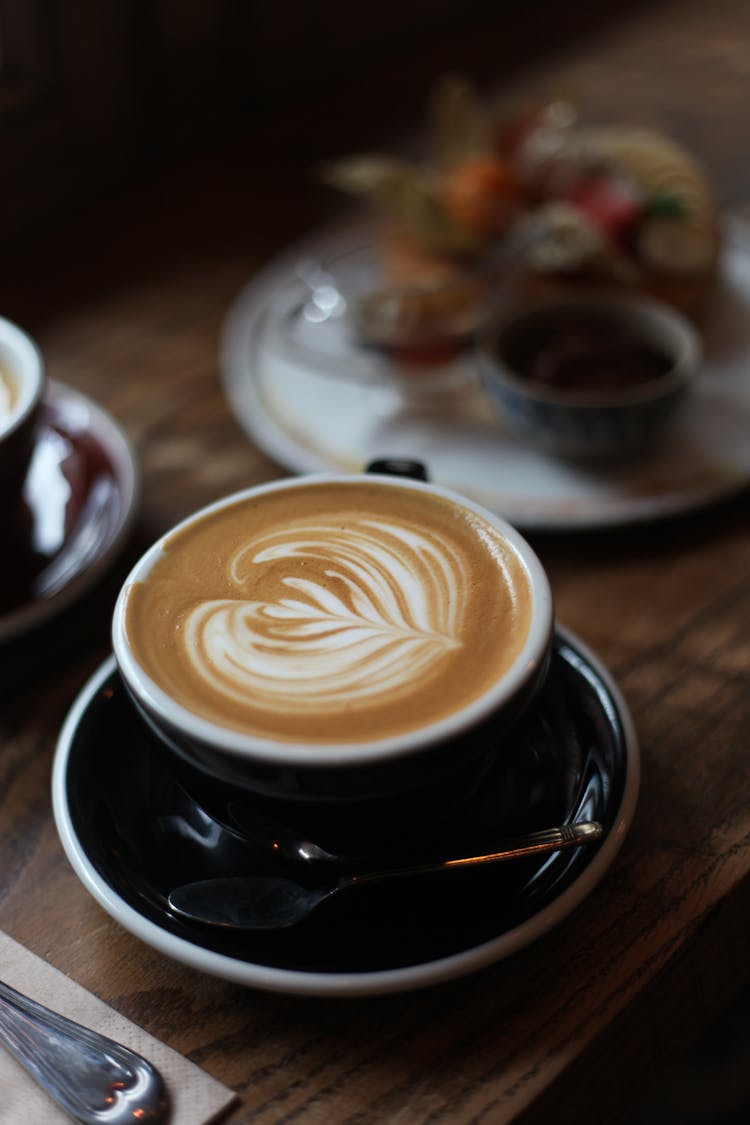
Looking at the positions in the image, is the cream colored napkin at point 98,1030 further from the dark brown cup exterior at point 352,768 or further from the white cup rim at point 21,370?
the white cup rim at point 21,370

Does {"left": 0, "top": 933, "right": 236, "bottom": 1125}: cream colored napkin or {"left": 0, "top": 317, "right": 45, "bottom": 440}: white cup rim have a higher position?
{"left": 0, "top": 317, "right": 45, "bottom": 440}: white cup rim

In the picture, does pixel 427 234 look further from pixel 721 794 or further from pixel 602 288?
pixel 721 794

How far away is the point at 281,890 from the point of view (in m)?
0.55

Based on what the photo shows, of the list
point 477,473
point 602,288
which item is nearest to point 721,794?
point 477,473

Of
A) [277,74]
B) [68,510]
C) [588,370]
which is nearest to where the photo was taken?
[68,510]

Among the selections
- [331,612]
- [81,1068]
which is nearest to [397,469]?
[331,612]

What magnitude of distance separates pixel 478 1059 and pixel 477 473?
18.6 inches

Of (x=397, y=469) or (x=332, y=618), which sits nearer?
(x=332, y=618)

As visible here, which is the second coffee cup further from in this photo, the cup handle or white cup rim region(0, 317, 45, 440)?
white cup rim region(0, 317, 45, 440)

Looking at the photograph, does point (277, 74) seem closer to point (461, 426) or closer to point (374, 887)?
point (461, 426)

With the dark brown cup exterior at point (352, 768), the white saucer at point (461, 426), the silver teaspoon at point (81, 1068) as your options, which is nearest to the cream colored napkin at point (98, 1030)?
the silver teaspoon at point (81, 1068)

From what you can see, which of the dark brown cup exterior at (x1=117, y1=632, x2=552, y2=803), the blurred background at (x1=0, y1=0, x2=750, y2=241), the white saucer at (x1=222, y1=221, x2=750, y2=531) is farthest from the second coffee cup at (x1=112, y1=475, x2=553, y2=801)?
the blurred background at (x1=0, y1=0, x2=750, y2=241)

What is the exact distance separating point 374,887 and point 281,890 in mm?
43

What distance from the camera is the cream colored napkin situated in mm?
498
